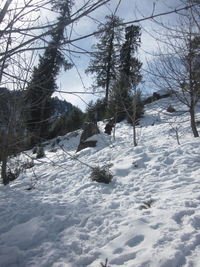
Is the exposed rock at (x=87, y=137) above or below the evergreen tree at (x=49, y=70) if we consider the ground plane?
below

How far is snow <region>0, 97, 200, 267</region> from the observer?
347cm

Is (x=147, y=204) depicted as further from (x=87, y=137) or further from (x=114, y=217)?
(x=87, y=137)

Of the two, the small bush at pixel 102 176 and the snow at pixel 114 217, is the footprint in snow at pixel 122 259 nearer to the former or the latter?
the snow at pixel 114 217

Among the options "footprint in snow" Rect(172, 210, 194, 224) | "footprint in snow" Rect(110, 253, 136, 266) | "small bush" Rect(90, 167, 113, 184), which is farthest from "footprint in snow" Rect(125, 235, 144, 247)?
"small bush" Rect(90, 167, 113, 184)

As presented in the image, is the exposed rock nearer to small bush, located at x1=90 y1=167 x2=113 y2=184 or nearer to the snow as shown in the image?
the snow

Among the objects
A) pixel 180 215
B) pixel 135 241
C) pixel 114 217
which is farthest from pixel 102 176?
pixel 135 241

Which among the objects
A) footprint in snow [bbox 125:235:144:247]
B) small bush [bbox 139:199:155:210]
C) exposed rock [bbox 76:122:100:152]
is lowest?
footprint in snow [bbox 125:235:144:247]

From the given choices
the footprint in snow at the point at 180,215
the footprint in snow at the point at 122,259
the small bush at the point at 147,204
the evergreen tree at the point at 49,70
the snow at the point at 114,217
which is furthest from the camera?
the small bush at the point at 147,204

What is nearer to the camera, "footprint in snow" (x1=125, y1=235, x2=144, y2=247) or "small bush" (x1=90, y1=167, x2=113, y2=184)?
"footprint in snow" (x1=125, y1=235, x2=144, y2=247)

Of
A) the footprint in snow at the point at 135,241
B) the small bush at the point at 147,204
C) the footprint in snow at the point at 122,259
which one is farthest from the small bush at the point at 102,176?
the footprint in snow at the point at 122,259

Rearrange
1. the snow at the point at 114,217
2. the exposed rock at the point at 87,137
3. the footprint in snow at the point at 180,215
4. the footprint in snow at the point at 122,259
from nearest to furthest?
the footprint in snow at the point at 122,259
the snow at the point at 114,217
the footprint in snow at the point at 180,215
the exposed rock at the point at 87,137

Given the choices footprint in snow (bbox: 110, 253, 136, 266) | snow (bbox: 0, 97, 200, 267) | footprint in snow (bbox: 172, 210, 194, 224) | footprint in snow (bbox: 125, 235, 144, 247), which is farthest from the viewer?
footprint in snow (bbox: 172, 210, 194, 224)

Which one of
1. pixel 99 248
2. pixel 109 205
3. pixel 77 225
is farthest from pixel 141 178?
pixel 99 248

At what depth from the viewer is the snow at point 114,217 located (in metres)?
3.47
